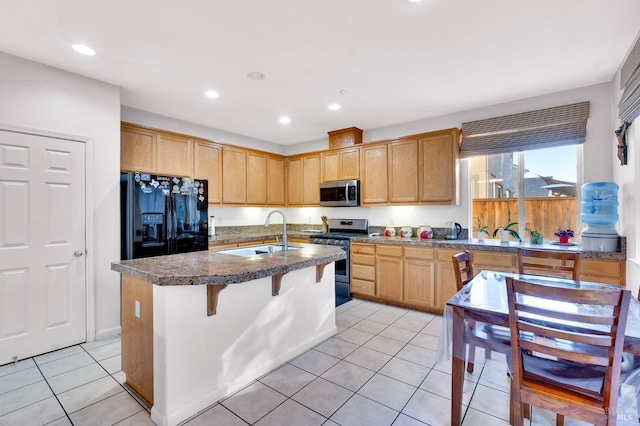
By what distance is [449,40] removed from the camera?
2449 mm

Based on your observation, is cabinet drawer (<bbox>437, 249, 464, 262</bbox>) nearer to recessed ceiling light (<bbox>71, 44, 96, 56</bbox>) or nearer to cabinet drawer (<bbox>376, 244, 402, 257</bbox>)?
cabinet drawer (<bbox>376, 244, 402, 257</bbox>)

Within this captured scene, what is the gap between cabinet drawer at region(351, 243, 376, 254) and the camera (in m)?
4.45

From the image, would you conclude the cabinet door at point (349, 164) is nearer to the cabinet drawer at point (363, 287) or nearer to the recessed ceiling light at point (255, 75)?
the cabinet drawer at point (363, 287)

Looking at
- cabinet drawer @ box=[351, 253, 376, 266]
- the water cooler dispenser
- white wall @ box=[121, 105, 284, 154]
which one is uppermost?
white wall @ box=[121, 105, 284, 154]

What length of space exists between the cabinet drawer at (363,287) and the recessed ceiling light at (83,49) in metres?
3.98

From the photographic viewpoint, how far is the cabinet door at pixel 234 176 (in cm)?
492

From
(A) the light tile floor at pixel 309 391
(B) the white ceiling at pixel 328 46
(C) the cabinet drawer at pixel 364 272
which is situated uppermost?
(B) the white ceiling at pixel 328 46

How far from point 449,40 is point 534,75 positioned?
132cm

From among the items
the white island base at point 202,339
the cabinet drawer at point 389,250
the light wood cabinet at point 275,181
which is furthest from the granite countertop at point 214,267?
the light wood cabinet at point 275,181

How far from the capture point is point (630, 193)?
2801 mm

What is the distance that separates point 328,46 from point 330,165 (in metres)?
2.84

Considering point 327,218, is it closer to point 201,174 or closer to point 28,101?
point 201,174

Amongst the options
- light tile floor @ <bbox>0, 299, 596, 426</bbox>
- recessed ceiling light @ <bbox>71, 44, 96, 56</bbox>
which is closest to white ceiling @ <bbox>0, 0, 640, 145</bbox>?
recessed ceiling light @ <bbox>71, 44, 96, 56</bbox>

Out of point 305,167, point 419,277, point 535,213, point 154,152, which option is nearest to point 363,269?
point 419,277
